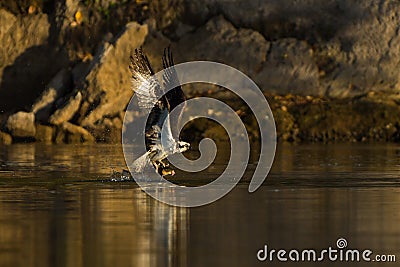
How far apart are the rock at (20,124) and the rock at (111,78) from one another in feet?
4.30

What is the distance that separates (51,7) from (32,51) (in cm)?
142

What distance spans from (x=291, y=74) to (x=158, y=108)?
1343 cm

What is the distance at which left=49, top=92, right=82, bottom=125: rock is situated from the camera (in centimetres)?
2691

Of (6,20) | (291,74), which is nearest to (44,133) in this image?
(6,20)

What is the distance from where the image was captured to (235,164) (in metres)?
19.0

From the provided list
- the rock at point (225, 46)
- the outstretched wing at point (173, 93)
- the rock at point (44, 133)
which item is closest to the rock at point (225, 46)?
the rock at point (225, 46)

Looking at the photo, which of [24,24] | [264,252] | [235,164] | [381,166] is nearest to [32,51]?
[24,24]

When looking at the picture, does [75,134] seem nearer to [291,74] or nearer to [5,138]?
[5,138]

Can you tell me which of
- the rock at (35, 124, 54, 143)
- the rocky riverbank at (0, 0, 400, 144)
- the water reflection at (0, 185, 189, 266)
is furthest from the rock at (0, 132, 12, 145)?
the water reflection at (0, 185, 189, 266)

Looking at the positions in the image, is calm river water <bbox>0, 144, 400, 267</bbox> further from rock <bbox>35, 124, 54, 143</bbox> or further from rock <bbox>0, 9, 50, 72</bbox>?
rock <bbox>0, 9, 50, 72</bbox>

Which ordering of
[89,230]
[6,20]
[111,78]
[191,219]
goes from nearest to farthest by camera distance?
[89,230], [191,219], [111,78], [6,20]

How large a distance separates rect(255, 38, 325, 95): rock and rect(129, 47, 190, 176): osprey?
12449mm

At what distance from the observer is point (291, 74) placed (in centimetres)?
2850

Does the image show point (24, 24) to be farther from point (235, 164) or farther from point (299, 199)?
point (299, 199)
